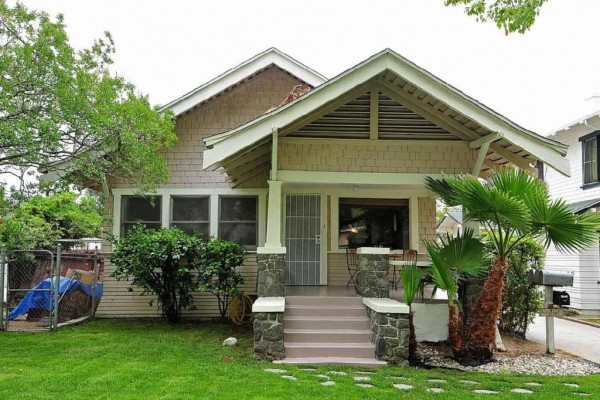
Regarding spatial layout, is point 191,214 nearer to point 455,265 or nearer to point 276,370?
point 276,370

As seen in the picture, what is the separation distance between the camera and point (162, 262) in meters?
9.48

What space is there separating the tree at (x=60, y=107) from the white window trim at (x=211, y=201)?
2.54 metres

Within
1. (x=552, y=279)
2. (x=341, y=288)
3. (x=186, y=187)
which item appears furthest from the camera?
(x=186, y=187)

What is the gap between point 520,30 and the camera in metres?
6.70

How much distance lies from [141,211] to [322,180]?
15.8ft

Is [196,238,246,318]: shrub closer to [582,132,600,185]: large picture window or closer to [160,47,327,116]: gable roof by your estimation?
[160,47,327,116]: gable roof

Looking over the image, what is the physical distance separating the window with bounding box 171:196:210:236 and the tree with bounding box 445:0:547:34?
6586mm

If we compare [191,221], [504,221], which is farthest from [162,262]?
[504,221]

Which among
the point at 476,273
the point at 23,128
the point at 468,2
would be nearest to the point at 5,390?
the point at 23,128

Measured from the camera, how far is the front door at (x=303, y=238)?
1083cm

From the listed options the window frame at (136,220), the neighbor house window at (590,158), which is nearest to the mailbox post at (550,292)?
the neighbor house window at (590,158)

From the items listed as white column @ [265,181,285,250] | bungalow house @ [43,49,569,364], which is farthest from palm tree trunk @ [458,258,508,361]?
white column @ [265,181,285,250]

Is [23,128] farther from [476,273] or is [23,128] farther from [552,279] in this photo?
[552,279]

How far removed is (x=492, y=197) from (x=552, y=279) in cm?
233
